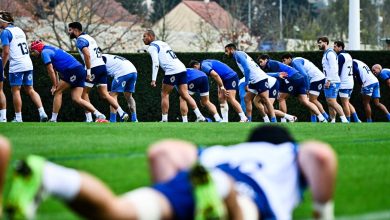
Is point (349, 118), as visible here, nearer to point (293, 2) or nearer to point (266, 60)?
point (266, 60)

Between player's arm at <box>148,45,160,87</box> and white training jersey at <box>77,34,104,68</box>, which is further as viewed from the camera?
player's arm at <box>148,45,160,87</box>

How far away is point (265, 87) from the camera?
76.6 ft

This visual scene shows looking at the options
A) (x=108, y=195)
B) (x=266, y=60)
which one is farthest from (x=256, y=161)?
(x=266, y=60)

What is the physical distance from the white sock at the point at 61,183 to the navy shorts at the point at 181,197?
503mm

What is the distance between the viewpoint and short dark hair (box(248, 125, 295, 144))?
5367 mm

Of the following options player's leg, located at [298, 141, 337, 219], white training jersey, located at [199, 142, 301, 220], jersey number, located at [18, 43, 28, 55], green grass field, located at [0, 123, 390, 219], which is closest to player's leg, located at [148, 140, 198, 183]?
white training jersey, located at [199, 142, 301, 220]

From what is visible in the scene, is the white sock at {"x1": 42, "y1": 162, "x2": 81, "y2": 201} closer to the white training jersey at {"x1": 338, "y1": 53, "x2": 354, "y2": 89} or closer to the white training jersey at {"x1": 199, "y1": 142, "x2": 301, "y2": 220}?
the white training jersey at {"x1": 199, "y1": 142, "x2": 301, "y2": 220}

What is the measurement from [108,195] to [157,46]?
1853 cm

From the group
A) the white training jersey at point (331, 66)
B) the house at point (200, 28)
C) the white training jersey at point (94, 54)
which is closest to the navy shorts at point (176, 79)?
the white training jersey at point (94, 54)

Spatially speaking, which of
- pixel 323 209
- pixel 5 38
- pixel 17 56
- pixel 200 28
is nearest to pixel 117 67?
pixel 17 56

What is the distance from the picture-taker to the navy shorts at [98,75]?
70.2 ft

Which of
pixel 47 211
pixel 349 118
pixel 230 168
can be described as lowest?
pixel 349 118

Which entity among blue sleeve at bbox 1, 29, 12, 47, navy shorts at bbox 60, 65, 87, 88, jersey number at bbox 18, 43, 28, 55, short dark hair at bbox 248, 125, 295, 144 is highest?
blue sleeve at bbox 1, 29, 12, 47

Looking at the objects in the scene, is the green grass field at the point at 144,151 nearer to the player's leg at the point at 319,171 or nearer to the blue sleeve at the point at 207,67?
the player's leg at the point at 319,171
